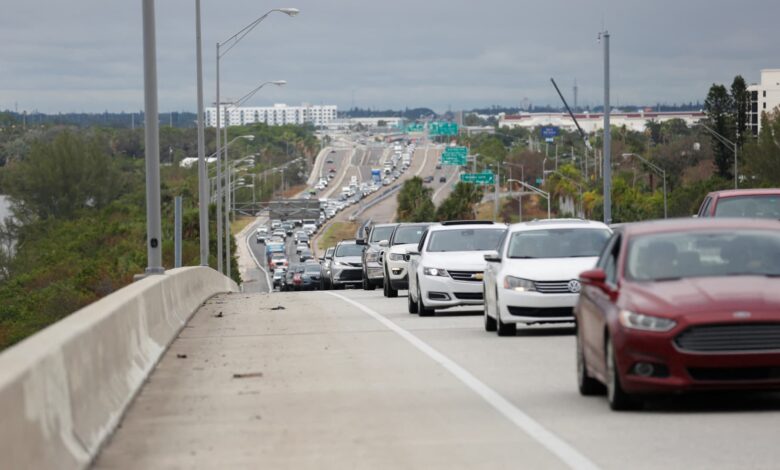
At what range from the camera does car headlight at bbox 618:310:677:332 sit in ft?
38.5

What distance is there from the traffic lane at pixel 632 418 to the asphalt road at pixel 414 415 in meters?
0.01

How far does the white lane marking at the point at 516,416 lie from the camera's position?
10027 millimetres

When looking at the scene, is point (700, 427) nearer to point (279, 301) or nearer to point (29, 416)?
point (29, 416)

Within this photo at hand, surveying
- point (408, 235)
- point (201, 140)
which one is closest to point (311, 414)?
point (408, 235)

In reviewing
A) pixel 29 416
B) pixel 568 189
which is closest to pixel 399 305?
pixel 29 416

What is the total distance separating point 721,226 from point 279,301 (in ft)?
73.3

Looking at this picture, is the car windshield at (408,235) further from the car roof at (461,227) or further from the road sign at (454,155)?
the road sign at (454,155)

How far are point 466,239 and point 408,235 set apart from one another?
33.2 feet

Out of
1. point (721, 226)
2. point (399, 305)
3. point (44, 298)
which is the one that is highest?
point (721, 226)

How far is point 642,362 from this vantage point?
11.8 metres

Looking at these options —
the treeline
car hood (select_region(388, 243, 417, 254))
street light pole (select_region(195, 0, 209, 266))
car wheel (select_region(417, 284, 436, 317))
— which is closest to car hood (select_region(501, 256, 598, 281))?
car wheel (select_region(417, 284, 436, 317))

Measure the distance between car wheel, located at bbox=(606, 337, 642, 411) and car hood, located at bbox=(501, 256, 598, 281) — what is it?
8.25 meters

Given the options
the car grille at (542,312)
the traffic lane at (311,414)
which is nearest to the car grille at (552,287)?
the car grille at (542,312)

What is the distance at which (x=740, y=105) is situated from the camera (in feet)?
417
